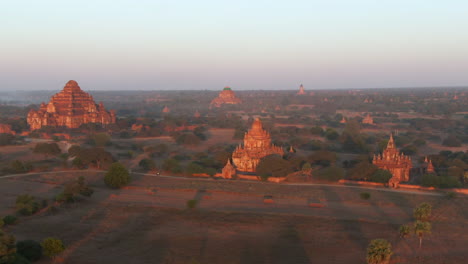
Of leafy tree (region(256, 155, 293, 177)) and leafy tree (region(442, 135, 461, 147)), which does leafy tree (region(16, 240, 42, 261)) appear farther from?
leafy tree (region(442, 135, 461, 147))

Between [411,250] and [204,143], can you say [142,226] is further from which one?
[204,143]

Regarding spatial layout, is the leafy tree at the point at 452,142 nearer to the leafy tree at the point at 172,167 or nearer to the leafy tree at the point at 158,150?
the leafy tree at the point at 158,150

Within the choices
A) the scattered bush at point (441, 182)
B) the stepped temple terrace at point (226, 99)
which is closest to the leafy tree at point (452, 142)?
the scattered bush at point (441, 182)

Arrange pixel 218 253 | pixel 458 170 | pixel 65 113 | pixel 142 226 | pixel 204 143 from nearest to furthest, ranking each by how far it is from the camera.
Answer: pixel 218 253 < pixel 142 226 < pixel 458 170 < pixel 204 143 < pixel 65 113

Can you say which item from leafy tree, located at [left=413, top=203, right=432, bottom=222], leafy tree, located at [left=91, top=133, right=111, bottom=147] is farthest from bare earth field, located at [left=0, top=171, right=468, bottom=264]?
leafy tree, located at [left=91, top=133, right=111, bottom=147]

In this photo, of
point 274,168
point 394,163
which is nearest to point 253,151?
point 274,168

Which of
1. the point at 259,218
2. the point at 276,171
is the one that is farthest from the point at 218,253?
the point at 276,171

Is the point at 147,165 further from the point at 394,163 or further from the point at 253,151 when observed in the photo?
the point at 394,163
